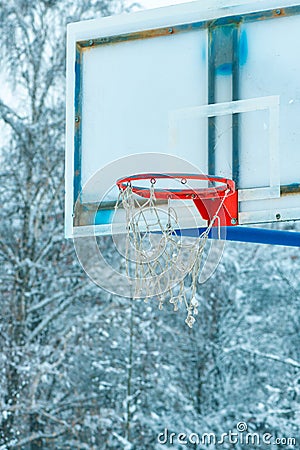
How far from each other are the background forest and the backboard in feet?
13.8

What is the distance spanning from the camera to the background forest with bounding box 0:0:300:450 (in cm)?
776

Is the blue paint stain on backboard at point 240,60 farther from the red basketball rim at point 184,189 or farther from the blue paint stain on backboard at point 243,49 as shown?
the red basketball rim at point 184,189

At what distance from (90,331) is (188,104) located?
4609 mm

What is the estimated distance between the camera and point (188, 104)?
357 cm

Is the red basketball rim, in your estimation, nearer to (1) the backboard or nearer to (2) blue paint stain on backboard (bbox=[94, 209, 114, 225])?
(1) the backboard

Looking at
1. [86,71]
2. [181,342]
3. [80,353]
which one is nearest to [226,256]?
[181,342]

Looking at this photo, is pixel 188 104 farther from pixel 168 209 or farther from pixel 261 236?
pixel 261 236

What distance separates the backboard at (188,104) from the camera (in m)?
3.35

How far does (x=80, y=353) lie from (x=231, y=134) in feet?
15.4

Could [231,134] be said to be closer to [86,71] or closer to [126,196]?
[126,196]

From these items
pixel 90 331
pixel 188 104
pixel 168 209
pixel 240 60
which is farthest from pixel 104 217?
pixel 90 331

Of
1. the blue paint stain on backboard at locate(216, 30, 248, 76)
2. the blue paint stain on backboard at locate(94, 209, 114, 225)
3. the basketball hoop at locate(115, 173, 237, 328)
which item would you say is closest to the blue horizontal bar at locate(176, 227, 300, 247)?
the basketball hoop at locate(115, 173, 237, 328)

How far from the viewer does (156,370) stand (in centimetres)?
791

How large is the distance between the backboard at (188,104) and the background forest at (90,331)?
4.22 m
